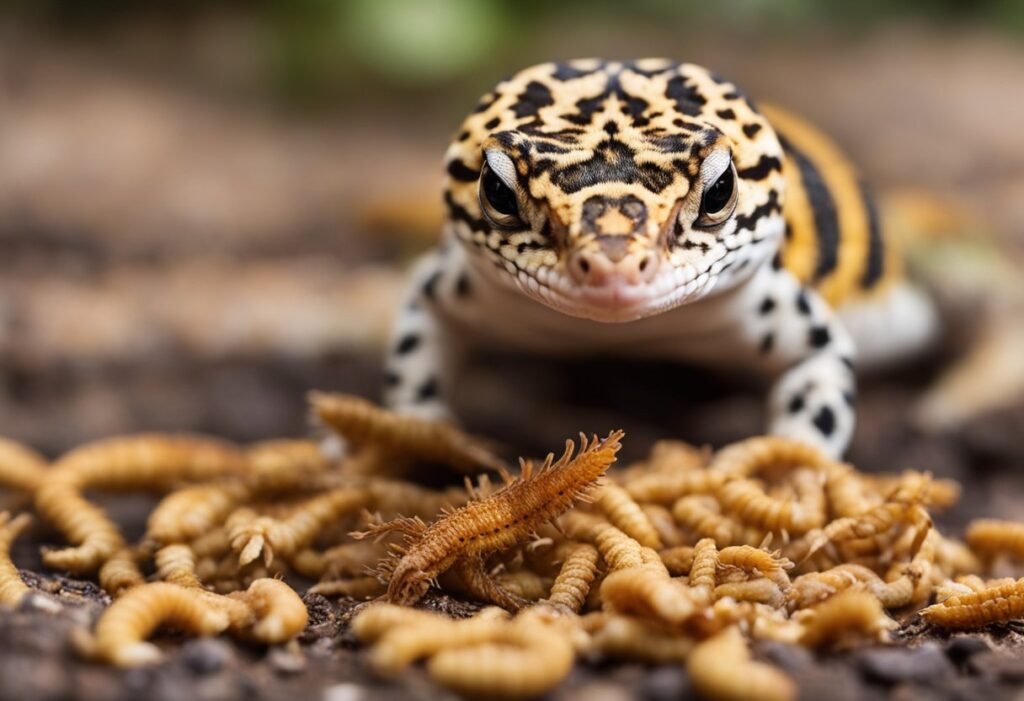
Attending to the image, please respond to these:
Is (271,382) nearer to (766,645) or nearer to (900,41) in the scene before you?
(766,645)

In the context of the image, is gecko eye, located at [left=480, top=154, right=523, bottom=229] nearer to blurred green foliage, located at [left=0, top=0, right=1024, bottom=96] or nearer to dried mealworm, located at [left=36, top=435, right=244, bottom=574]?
dried mealworm, located at [left=36, top=435, right=244, bottom=574]

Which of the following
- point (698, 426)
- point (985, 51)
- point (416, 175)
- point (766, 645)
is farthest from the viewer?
point (985, 51)

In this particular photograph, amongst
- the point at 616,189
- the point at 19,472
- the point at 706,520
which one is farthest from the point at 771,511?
the point at 19,472

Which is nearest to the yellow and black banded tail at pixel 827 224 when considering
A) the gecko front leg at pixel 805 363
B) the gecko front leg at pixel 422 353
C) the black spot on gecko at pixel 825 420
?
the gecko front leg at pixel 805 363

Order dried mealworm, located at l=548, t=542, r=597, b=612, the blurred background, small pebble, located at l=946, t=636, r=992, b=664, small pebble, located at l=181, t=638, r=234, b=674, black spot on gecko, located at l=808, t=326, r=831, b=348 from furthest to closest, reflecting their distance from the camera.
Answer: the blurred background, black spot on gecko, located at l=808, t=326, r=831, b=348, dried mealworm, located at l=548, t=542, r=597, b=612, small pebble, located at l=946, t=636, r=992, b=664, small pebble, located at l=181, t=638, r=234, b=674

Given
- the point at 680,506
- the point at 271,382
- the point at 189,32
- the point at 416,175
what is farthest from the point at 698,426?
the point at 189,32

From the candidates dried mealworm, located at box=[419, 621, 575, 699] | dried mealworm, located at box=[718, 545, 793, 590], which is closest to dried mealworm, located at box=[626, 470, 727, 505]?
dried mealworm, located at box=[718, 545, 793, 590]
